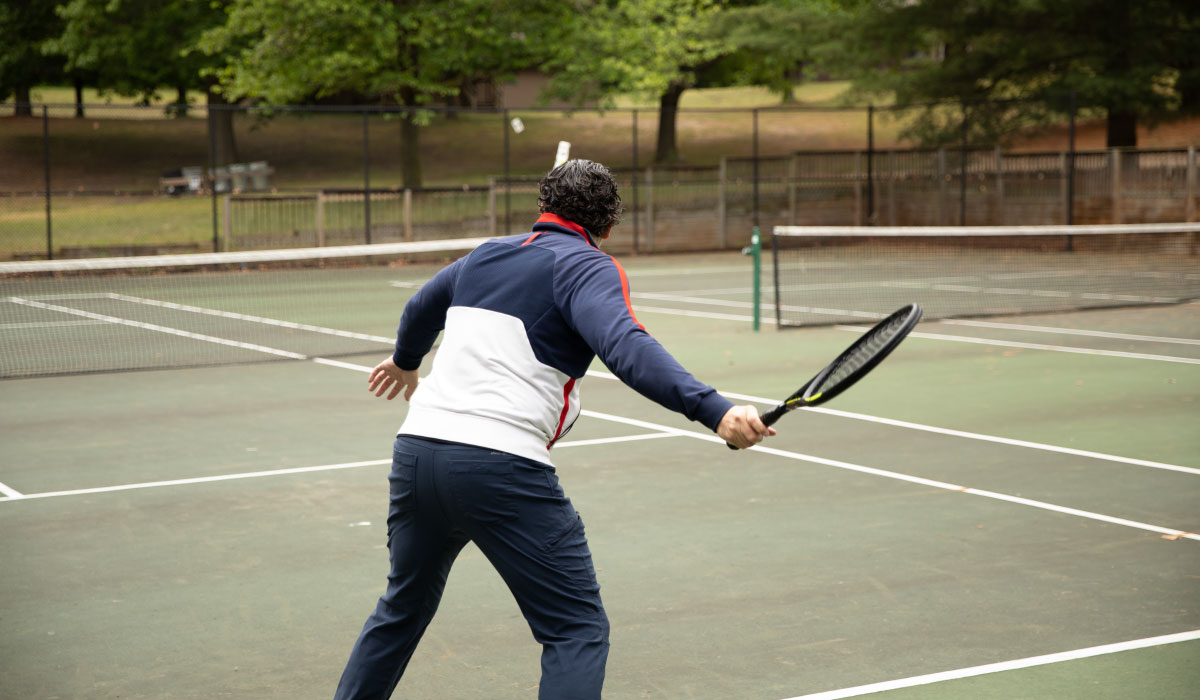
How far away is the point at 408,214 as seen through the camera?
29.5 metres

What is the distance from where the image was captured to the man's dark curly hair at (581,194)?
3779 mm

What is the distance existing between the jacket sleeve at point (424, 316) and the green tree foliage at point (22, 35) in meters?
40.8

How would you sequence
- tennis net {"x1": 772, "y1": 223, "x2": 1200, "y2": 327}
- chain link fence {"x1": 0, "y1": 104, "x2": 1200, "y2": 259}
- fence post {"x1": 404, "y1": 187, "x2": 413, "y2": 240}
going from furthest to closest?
fence post {"x1": 404, "y1": 187, "x2": 413, "y2": 240} → chain link fence {"x1": 0, "y1": 104, "x2": 1200, "y2": 259} → tennis net {"x1": 772, "y1": 223, "x2": 1200, "y2": 327}

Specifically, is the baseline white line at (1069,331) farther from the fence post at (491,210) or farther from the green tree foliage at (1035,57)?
the green tree foliage at (1035,57)

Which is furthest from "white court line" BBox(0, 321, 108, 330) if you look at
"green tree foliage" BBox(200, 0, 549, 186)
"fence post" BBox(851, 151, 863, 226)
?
"fence post" BBox(851, 151, 863, 226)

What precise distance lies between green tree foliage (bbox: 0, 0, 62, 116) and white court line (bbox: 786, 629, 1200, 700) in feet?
136

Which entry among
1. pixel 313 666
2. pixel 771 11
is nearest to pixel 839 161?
pixel 771 11

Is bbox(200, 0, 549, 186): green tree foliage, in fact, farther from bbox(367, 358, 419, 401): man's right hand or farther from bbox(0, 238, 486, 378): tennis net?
bbox(367, 358, 419, 401): man's right hand

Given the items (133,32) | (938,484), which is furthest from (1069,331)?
(133,32)

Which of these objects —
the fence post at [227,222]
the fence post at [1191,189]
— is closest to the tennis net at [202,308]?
the fence post at [227,222]

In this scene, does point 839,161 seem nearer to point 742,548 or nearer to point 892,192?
point 892,192

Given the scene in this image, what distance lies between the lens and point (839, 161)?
34.9m

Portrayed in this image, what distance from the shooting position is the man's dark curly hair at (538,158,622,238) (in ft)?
12.4

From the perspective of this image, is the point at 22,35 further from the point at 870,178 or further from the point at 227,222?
the point at 870,178
